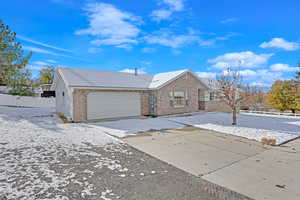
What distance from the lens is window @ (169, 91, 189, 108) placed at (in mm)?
15054

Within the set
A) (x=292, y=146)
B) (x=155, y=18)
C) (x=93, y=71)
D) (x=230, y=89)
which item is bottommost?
(x=292, y=146)

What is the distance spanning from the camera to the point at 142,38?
15828 mm

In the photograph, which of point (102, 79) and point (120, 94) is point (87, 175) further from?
point (102, 79)

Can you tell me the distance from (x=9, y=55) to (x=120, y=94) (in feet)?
35.3

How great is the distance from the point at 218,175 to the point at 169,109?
11082 mm

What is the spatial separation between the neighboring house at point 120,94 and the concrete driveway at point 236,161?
19.4ft

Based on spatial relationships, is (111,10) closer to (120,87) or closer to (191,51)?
(120,87)

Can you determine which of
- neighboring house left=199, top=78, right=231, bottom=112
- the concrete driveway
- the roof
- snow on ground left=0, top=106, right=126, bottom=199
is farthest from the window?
snow on ground left=0, top=106, right=126, bottom=199

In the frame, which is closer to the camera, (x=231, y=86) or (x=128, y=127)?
(x=128, y=127)

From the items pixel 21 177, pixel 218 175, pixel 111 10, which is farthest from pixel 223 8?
pixel 21 177

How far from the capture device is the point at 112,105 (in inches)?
495

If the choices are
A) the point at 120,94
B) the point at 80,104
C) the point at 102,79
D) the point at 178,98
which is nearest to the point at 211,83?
the point at 178,98

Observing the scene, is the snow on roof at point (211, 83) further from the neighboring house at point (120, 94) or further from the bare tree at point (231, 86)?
the bare tree at point (231, 86)

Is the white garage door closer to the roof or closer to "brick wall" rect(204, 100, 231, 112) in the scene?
the roof
